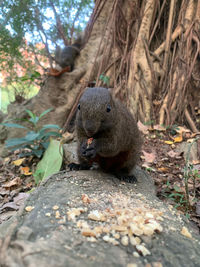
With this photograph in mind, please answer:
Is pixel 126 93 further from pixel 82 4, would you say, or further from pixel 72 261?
pixel 72 261

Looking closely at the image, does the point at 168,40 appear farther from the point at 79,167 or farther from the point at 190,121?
the point at 79,167

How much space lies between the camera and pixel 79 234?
1.68 metres

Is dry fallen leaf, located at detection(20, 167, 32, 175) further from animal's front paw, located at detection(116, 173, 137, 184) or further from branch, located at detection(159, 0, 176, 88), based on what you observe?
branch, located at detection(159, 0, 176, 88)

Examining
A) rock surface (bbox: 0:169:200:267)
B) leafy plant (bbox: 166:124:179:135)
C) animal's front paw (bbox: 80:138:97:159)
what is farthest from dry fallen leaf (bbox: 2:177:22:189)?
leafy plant (bbox: 166:124:179:135)

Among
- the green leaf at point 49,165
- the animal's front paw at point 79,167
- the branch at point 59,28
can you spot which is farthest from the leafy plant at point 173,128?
the branch at point 59,28

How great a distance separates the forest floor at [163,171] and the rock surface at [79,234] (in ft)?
2.67

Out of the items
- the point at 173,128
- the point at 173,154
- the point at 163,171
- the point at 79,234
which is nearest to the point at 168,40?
the point at 173,128

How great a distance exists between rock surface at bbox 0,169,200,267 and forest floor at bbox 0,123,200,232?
0.81 m

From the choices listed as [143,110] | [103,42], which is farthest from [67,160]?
[103,42]

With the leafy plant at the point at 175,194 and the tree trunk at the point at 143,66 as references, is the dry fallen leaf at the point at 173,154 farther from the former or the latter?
the tree trunk at the point at 143,66

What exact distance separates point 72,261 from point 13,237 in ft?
1.33

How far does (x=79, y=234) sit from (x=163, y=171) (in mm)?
2850

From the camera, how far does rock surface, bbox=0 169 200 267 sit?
1.36 m

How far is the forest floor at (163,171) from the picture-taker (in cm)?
336
